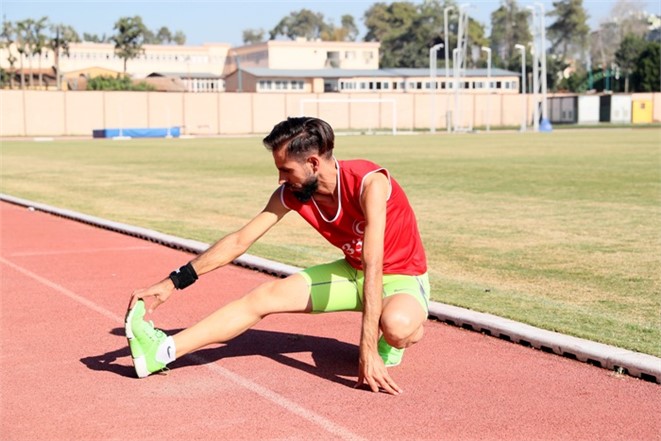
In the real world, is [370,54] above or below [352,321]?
above

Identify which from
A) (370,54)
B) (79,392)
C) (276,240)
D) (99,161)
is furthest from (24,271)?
(370,54)

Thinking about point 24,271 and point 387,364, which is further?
point 24,271

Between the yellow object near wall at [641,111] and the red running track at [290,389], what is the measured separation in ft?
302

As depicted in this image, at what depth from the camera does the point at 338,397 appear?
19.4ft

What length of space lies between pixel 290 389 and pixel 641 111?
9456 centimetres

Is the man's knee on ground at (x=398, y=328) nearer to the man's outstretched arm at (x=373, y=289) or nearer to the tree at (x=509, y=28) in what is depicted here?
the man's outstretched arm at (x=373, y=289)

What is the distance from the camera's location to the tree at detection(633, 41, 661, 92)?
372 ft

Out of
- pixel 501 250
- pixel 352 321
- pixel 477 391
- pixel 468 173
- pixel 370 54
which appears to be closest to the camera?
pixel 477 391

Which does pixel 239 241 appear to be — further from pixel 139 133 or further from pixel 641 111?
pixel 641 111

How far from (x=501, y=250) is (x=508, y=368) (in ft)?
18.9

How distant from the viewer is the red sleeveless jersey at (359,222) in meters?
6.13

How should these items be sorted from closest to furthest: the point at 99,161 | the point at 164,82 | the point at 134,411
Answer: the point at 134,411 < the point at 99,161 < the point at 164,82

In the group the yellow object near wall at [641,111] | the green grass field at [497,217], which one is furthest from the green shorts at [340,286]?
the yellow object near wall at [641,111]

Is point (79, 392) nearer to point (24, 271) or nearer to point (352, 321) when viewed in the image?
point (352, 321)
